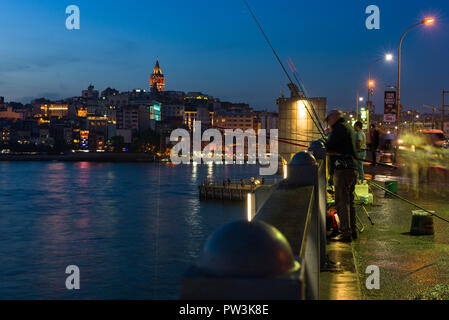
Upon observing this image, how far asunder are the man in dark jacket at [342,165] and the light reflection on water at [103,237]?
18.4 m

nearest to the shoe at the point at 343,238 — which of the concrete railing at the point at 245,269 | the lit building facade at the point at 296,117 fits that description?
the concrete railing at the point at 245,269

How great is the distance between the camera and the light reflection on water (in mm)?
28203

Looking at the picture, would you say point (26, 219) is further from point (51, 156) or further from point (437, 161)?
point (51, 156)

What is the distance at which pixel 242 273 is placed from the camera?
5.22 feet

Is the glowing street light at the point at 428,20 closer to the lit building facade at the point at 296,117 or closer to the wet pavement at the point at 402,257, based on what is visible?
the lit building facade at the point at 296,117

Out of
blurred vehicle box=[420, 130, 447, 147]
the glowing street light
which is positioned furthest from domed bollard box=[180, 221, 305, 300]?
the glowing street light

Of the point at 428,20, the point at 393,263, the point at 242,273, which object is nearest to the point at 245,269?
the point at 242,273

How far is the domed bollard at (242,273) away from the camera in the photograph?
1589mm

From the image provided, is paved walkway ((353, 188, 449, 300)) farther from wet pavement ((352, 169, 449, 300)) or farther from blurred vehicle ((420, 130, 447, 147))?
blurred vehicle ((420, 130, 447, 147))

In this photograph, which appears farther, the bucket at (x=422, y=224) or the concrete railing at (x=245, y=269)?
the bucket at (x=422, y=224)

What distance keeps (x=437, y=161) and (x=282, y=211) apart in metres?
15.8
